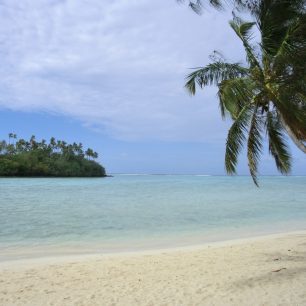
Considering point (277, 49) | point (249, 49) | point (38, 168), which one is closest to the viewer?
point (277, 49)

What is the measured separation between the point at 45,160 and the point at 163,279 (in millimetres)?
85588

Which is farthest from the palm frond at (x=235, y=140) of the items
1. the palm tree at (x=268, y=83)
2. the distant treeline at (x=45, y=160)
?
the distant treeline at (x=45, y=160)

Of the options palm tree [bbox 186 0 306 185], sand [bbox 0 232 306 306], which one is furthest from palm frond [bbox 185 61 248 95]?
sand [bbox 0 232 306 306]

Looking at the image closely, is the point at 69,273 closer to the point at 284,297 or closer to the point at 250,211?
the point at 284,297

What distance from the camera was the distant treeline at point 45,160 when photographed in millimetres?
82438

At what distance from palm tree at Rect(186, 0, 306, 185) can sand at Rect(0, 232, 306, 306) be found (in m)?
1.92

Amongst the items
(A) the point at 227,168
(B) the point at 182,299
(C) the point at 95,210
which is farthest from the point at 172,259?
(C) the point at 95,210

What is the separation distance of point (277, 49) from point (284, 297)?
4037 millimetres

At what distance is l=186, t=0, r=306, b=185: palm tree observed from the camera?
7012mm

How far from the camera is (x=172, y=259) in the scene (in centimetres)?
866

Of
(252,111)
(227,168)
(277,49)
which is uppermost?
(277,49)

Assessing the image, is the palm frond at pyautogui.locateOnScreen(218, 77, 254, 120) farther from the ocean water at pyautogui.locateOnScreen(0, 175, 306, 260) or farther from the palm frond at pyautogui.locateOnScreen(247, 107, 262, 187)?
the ocean water at pyautogui.locateOnScreen(0, 175, 306, 260)

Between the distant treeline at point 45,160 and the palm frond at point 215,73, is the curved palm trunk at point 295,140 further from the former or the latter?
the distant treeline at point 45,160

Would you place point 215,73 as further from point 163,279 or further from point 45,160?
point 45,160
